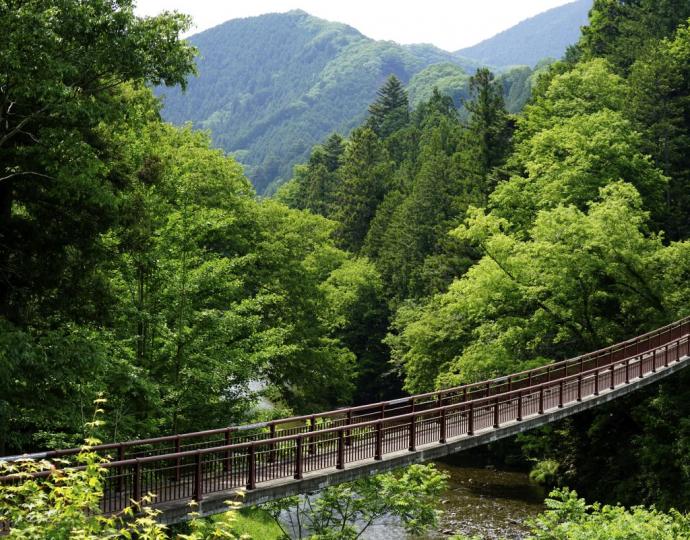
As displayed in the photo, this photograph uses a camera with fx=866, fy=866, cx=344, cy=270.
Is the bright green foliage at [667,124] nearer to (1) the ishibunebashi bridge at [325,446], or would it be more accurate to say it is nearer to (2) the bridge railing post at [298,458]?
(1) the ishibunebashi bridge at [325,446]

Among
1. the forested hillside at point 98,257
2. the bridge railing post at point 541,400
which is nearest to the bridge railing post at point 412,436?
the forested hillside at point 98,257

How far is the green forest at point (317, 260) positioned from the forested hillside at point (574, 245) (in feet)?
0.38

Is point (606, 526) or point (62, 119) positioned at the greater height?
point (62, 119)

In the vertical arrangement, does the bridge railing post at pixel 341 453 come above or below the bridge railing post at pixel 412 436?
above

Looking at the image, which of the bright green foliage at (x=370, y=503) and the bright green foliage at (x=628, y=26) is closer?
the bright green foliage at (x=370, y=503)

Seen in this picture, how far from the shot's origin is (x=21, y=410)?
648 inches

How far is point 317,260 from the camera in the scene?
50.3 metres

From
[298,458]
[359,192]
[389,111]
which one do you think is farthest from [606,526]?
[389,111]

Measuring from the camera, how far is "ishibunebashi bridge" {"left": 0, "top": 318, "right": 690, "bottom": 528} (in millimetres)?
14359

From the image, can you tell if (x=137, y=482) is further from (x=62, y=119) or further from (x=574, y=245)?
(x=574, y=245)

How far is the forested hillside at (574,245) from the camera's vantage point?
30984mm

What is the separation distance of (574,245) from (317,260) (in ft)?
69.8

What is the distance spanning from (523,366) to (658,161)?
17.1 metres

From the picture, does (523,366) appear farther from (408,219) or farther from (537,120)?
(408,219)
